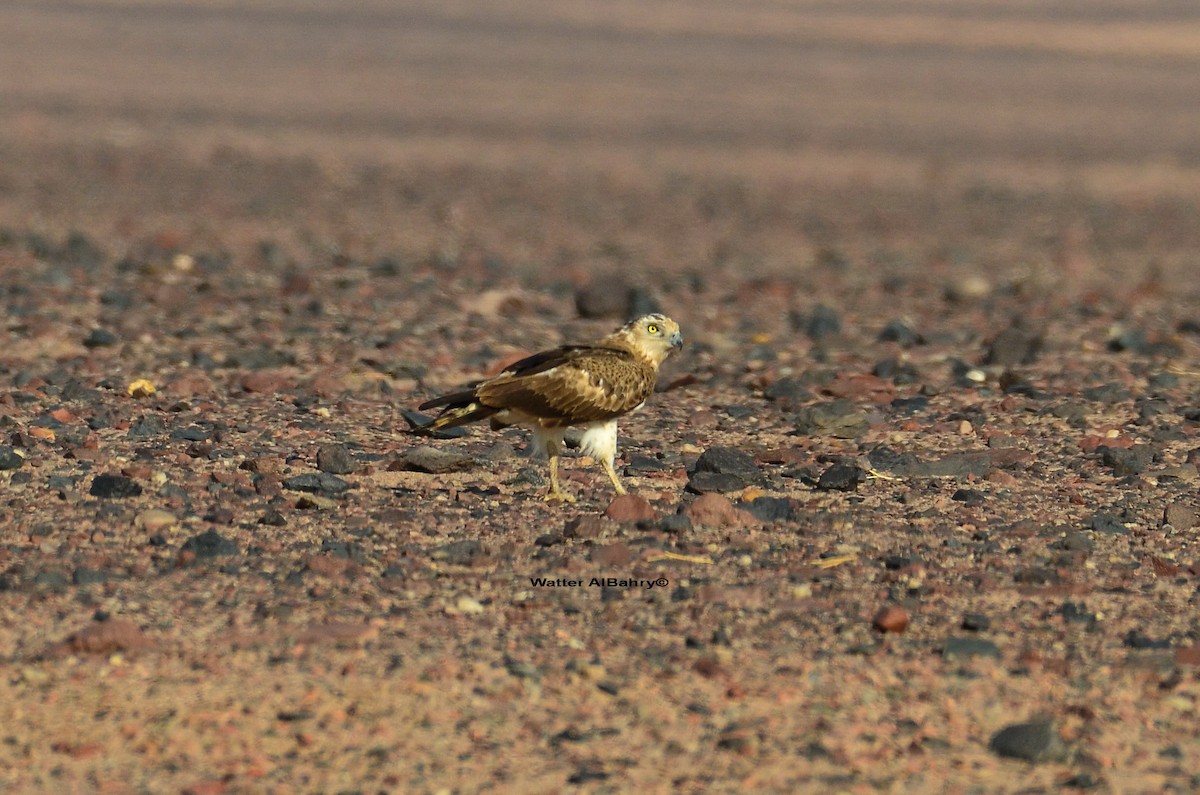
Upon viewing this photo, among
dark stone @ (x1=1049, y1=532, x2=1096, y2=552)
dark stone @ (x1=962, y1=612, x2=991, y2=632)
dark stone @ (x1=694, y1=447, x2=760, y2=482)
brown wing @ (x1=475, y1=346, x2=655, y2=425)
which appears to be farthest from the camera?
dark stone @ (x1=694, y1=447, x2=760, y2=482)

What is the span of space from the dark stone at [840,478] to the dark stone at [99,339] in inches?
209

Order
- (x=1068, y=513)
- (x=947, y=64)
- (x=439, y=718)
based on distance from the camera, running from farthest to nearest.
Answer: (x=947, y=64) → (x=1068, y=513) → (x=439, y=718)

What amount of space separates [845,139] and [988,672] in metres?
28.0

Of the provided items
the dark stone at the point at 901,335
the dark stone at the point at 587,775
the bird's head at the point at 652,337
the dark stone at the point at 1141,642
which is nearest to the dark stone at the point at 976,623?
the dark stone at the point at 1141,642

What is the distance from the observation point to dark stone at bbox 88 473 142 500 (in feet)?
26.3

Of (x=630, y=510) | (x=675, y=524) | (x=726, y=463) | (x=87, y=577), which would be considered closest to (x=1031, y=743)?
(x=675, y=524)

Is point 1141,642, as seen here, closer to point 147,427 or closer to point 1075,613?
point 1075,613

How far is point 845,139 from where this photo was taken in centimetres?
3353

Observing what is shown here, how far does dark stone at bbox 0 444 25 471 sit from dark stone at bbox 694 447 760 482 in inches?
127

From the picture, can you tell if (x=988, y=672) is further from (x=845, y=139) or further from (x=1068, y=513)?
(x=845, y=139)

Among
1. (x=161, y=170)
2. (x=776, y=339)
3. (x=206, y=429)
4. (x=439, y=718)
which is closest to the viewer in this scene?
(x=439, y=718)

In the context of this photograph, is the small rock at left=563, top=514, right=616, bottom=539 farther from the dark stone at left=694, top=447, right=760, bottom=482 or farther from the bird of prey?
the dark stone at left=694, top=447, right=760, bottom=482

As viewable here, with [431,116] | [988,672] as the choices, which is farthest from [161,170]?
[988,672]

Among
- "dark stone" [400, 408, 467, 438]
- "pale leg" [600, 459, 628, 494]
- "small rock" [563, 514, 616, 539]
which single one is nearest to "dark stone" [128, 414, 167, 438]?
"dark stone" [400, 408, 467, 438]
